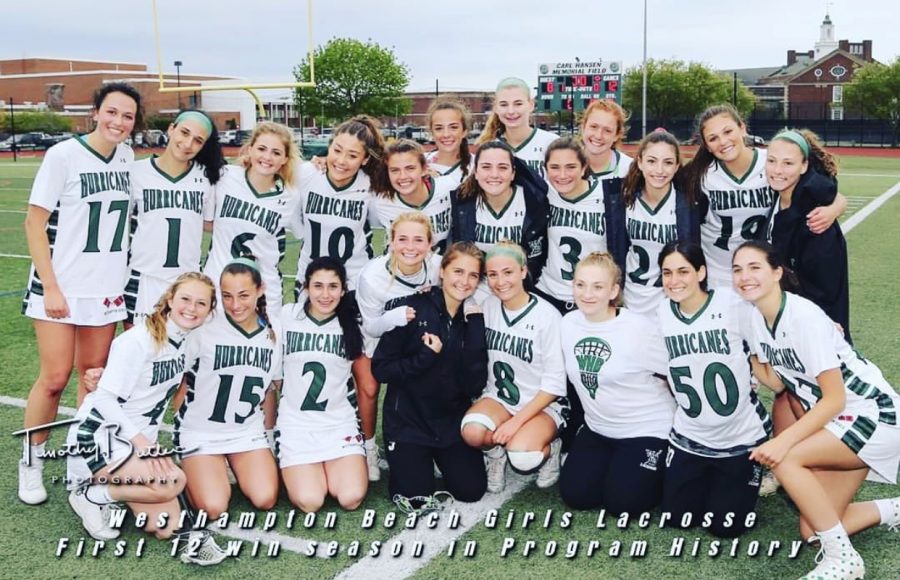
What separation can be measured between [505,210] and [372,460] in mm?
1279

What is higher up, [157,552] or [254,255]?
[254,255]

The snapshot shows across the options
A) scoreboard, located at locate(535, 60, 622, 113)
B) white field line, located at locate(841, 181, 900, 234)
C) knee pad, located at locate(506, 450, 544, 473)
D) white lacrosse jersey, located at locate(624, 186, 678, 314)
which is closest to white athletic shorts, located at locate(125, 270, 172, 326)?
knee pad, located at locate(506, 450, 544, 473)

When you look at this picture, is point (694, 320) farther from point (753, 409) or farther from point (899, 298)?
point (899, 298)

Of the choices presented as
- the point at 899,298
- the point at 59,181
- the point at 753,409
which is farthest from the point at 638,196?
the point at 899,298

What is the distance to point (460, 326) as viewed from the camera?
3.68 m

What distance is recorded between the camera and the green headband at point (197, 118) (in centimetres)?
383

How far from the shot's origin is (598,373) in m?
3.52

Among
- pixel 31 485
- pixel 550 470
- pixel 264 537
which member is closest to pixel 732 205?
pixel 550 470

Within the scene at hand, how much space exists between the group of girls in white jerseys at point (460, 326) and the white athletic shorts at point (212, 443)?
1 cm

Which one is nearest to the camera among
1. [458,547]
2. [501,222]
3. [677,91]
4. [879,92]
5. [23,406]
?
[458,547]

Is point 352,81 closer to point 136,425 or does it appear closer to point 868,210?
point 868,210

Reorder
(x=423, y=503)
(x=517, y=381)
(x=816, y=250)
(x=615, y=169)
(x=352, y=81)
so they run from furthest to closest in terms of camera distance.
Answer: (x=352, y=81), (x=615, y=169), (x=517, y=381), (x=816, y=250), (x=423, y=503)

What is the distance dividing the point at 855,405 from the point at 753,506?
55 centimetres

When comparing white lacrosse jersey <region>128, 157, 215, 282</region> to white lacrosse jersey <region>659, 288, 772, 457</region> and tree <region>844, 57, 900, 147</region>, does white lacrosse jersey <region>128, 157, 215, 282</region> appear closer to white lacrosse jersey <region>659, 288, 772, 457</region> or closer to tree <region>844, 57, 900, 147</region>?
white lacrosse jersey <region>659, 288, 772, 457</region>
